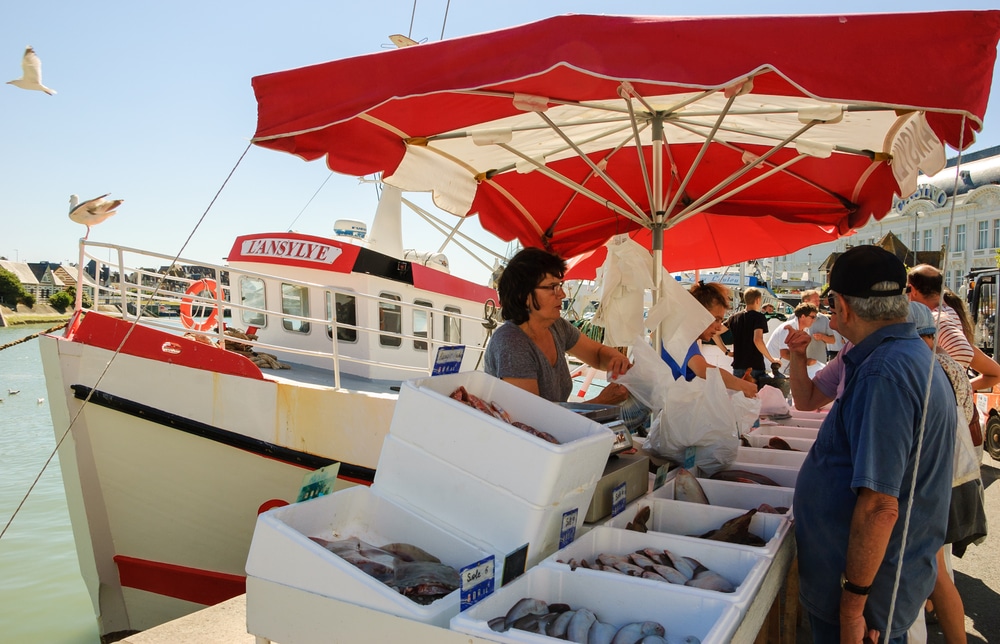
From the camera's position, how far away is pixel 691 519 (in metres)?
2.44

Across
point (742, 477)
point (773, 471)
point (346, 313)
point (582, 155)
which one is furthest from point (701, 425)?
point (346, 313)

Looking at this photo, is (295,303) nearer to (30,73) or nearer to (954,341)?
(30,73)

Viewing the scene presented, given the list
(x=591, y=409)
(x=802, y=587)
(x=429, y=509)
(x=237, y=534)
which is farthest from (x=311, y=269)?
(x=802, y=587)

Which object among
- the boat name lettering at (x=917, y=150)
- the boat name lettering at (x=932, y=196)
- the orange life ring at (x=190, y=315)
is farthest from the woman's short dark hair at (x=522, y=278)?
the boat name lettering at (x=932, y=196)

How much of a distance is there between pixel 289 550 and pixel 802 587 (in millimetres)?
1635

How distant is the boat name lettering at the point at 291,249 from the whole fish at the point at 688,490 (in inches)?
235

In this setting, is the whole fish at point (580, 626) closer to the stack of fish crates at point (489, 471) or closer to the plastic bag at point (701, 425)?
the stack of fish crates at point (489, 471)

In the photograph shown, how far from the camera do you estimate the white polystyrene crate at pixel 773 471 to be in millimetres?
3059

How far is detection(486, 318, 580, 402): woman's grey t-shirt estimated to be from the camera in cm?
306

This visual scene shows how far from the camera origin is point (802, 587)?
2.14 m

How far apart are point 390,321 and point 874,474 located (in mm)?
7177

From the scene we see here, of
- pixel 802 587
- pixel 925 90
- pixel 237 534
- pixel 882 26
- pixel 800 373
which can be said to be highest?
pixel 882 26

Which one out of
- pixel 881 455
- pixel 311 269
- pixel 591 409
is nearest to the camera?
pixel 881 455

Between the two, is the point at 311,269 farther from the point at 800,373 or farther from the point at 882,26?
the point at 882,26
